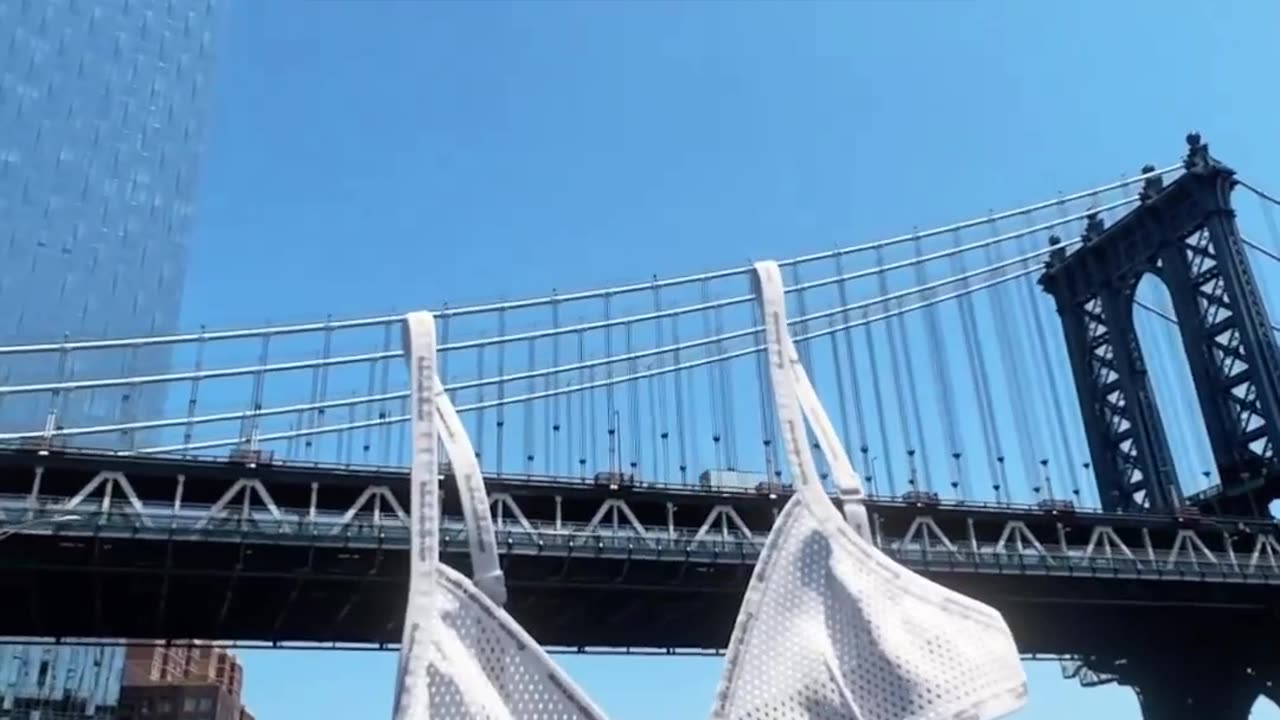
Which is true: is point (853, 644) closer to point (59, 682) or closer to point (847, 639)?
point (847, 639)

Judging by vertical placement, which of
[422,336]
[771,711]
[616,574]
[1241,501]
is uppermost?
[1241,501]

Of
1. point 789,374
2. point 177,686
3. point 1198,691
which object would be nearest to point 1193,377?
point 1198,691

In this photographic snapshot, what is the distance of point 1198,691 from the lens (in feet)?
115

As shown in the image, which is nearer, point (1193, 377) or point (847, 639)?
point (847, 639)

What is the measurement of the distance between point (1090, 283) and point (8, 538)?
35.3 meters

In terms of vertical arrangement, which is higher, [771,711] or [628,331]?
[628,331]

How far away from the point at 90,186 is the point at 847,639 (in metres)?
64.8

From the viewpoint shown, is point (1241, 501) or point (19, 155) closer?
point (1241, 501)

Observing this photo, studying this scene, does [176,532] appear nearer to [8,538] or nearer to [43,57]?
[8,538]

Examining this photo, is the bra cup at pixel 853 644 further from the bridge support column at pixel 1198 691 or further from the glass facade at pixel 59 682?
the glass facade at pixel 59 682

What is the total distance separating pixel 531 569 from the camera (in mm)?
28203

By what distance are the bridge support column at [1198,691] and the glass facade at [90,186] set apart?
4001 cm

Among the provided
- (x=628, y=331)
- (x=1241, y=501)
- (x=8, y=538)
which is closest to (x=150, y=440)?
(x=628, y=331)

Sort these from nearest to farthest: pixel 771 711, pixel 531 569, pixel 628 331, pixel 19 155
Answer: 1. pixel 771 711
2. pixel 531 569
3. pixel 628 331
4. pixel 19 155
